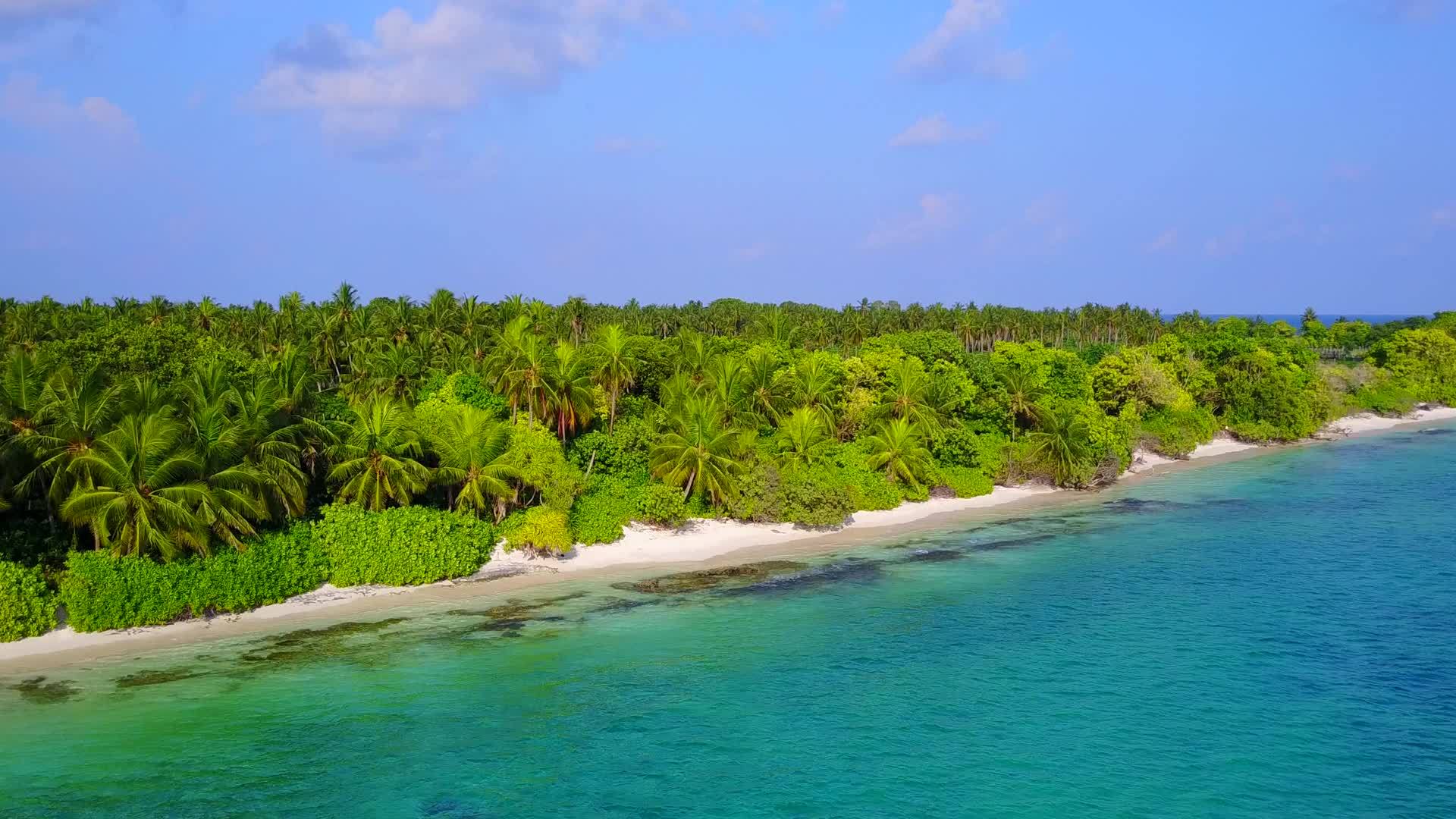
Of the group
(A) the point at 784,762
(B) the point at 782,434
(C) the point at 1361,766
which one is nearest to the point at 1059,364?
(B) the point at 782,434

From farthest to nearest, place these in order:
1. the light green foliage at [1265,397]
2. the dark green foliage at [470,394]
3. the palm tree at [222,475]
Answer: the light green foliage at [1265,397] → the dark green foliage at [470,394] → the palm tree at [222,475]

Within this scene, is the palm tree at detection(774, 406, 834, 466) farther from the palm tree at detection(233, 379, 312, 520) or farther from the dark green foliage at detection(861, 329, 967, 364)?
the palm tree at detection(233, 379, 312, 520)

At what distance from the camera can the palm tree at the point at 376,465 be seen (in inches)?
1636

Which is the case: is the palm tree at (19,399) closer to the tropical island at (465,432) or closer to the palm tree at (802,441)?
the tropical island at (465,432)

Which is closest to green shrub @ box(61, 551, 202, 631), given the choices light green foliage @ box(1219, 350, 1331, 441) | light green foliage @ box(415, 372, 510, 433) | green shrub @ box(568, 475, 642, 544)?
light green foliage @ box(415, 372, 510, 433)

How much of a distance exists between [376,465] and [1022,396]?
4285 centimetres

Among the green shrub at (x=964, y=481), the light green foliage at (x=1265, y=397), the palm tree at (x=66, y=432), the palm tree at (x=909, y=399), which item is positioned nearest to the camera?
the palm tree at (x=66, y=432)

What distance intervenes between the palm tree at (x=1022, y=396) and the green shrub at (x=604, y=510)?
28591 mm

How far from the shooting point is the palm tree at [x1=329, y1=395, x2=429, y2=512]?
136 ft

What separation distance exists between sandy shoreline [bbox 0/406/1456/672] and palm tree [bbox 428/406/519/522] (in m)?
3.41

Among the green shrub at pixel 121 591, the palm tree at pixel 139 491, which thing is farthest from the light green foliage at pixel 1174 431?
the green shrub at pixel 121 591

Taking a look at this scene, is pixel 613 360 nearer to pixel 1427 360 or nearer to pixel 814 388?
pixel 814 388

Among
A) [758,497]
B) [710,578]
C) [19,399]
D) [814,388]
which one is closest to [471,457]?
[710,578]

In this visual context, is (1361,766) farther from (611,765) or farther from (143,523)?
(143,523)
